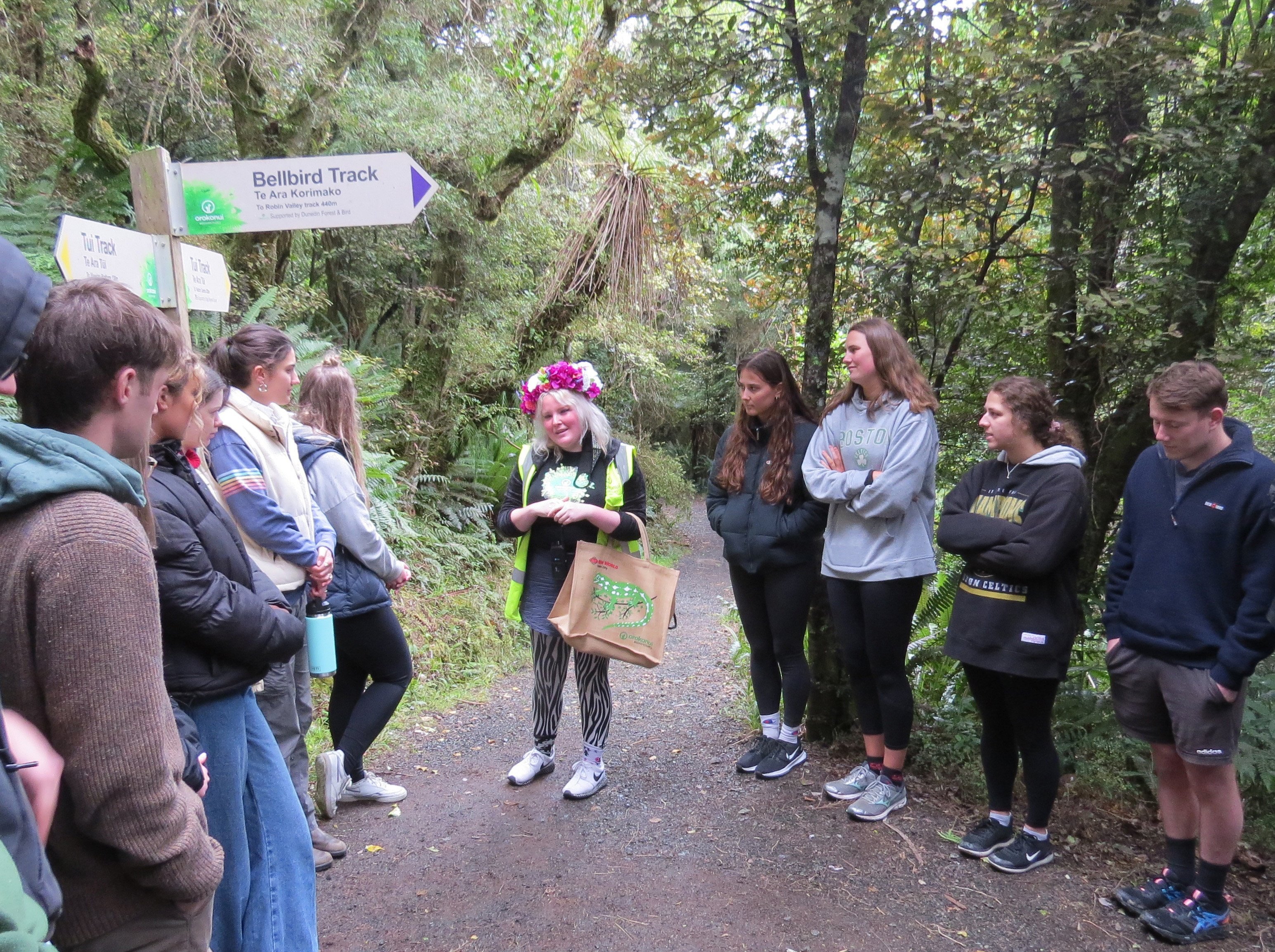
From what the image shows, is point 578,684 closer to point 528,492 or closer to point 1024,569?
point 528,492

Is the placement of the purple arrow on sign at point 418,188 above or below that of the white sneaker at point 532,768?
above

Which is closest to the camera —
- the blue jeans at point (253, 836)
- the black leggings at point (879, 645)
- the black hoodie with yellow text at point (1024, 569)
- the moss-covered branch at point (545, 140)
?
the blue jeans at point (253, 836)

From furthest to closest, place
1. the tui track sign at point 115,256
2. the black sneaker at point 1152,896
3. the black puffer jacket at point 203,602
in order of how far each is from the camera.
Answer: the tui track sign at point 115,256 < the black sneaker at point 1152,896 < the black puffer jacket at point 203,602

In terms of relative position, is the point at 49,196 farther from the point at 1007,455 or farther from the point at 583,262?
the point at 1007,455

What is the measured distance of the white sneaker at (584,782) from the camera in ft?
13.1

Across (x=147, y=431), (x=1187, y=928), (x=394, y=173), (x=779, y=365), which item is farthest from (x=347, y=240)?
(x=1187, y=928)

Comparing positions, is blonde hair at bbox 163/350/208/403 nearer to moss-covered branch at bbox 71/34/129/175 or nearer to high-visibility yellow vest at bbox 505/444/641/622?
high-visibility yellow vest at bbox 505/444/641/622

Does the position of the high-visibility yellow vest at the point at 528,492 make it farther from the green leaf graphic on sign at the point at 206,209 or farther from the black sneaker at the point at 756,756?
the green leaf graphic on sign at the point at 206,209

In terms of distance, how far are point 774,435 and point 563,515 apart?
114 centimetres

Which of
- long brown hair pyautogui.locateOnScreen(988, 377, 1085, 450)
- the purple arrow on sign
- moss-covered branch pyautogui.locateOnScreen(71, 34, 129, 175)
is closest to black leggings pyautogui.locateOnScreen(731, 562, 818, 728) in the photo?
long brown hair pyautogui.locateOnScreen(988, 377, 1085, 450)

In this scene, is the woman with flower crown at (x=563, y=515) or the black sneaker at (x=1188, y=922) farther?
the woman with flower crown at (x=563, y=515)

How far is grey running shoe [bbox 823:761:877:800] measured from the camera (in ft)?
12.7

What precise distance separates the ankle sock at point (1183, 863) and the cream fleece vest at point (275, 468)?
3.43 m

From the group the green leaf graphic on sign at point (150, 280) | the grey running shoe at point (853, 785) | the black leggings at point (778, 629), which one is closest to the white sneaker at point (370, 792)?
the black leggings at point (778, 629)
